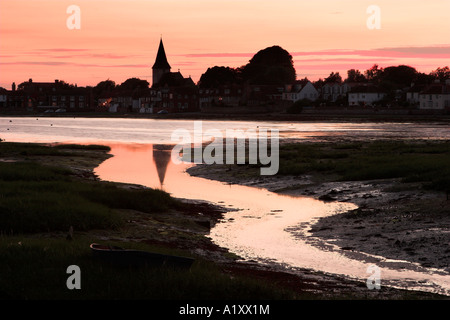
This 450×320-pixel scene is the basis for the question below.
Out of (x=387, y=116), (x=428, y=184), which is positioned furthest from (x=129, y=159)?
(x=387, y=116)

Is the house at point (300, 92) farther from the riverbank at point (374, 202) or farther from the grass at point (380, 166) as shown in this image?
the riverbank at point (374, 202)

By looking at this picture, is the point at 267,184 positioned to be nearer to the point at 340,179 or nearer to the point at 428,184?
the point at 340,179

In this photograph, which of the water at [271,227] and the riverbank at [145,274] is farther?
the water at [271,227]

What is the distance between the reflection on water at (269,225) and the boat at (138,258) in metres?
4.92

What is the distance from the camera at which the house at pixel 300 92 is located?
192625 mm

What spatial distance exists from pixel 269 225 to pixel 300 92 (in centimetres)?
17132

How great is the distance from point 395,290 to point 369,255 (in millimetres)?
4097

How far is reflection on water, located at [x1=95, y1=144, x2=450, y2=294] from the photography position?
1709cm

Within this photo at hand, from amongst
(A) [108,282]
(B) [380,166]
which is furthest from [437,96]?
(A) [108,282]

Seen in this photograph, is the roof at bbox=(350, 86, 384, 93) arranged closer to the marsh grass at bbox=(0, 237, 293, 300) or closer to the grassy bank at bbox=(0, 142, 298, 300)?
the grassy bank at bbox=(0, 142, 298, 300)

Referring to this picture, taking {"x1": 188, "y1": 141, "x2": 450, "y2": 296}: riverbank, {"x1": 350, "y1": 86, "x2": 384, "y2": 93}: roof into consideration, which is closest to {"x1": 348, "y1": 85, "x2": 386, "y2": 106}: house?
{"x1": 350, "y1": 86, "x2": 384, "y2": 93}: roof

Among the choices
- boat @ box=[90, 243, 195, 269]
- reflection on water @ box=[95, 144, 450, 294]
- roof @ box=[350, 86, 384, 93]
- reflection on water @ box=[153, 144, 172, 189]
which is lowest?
reflection on water @ box=[153, 144, 172, 189]

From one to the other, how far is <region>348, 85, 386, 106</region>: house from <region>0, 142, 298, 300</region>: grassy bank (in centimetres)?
14305

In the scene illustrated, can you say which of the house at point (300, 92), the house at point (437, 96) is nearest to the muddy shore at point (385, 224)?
the house at point (437, 96)
